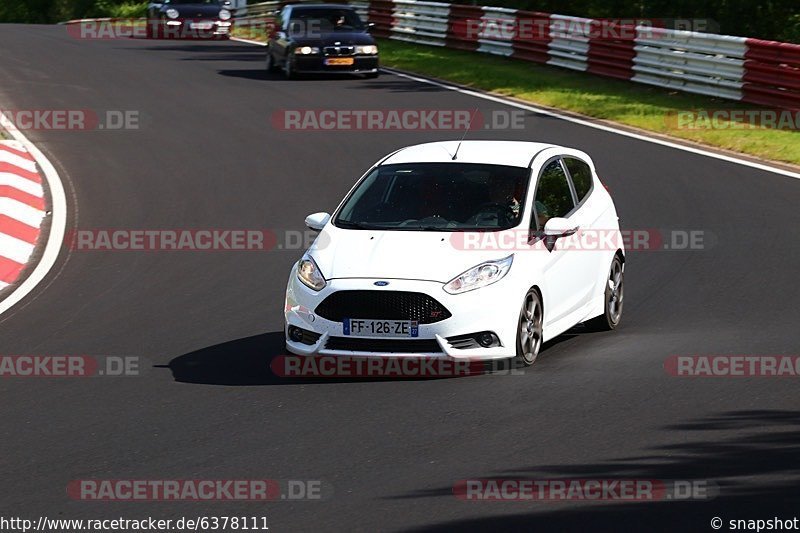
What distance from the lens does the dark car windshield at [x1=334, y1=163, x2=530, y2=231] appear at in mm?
11547

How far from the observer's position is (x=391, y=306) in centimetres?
1068

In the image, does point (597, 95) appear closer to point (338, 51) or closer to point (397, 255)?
point (338, 51)

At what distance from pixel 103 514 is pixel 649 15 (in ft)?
94.4

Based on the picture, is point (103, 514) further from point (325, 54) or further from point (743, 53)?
point (325, 54)

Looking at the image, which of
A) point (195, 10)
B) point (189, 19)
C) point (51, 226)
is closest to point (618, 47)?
point (51, 226)

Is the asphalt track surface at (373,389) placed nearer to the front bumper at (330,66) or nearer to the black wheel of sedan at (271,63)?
the front bumper at (330,66)

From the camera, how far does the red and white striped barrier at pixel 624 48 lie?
2506 cm

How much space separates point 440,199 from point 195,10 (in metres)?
31.2

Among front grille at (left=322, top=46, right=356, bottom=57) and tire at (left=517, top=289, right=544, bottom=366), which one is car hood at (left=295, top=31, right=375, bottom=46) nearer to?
front grille at (left=322, top=46, right=356, bottom=57)

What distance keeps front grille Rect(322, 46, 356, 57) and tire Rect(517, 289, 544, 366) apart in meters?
20.3

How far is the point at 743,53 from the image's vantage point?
84.3 feet

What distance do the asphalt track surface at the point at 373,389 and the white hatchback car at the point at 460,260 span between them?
335mm

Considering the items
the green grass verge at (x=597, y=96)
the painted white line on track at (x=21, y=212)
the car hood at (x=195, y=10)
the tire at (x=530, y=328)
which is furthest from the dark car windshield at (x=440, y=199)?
the car hood at (x=195, y=10)

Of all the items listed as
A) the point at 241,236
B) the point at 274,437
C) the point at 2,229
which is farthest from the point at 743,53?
the point at 274,437
